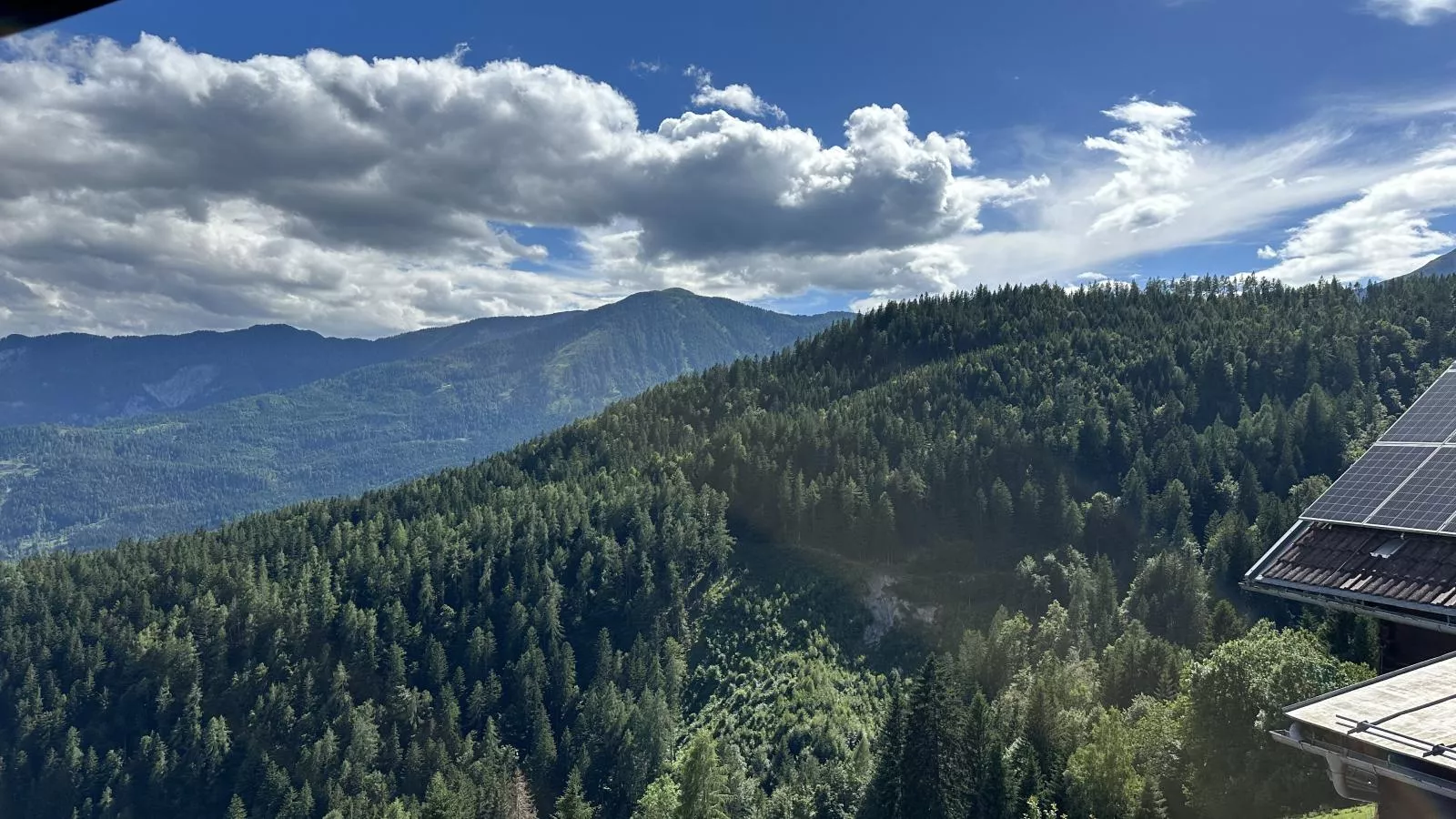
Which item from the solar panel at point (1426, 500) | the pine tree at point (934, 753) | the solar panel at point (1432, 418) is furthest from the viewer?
the pine tree at point (934, 753)

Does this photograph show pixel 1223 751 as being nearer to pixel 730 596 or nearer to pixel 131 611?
pixel 730 596

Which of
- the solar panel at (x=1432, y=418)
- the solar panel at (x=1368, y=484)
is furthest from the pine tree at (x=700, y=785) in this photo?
the solar panel at (x=1432, y=418)

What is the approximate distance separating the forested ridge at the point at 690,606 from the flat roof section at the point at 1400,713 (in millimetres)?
53456

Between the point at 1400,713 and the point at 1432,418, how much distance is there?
95.1ft

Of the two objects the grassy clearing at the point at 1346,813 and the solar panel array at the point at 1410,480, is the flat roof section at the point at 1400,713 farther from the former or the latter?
the grassy clearing at the point at 1346,813

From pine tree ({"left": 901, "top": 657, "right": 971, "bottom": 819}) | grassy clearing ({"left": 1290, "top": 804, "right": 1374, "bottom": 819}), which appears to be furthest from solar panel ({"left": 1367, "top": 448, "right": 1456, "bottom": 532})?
pine tree ({"left": 901, "top": 657, "right": 971, "bottom": 819})

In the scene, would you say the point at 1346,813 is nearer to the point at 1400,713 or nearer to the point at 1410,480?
the point at 1410,480

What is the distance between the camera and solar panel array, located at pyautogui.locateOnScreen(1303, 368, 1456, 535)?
28766 mm

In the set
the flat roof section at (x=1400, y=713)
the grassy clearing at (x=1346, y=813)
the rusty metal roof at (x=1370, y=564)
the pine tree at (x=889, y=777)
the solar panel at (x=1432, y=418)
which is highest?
the solar panel at (x=1432, y=418)

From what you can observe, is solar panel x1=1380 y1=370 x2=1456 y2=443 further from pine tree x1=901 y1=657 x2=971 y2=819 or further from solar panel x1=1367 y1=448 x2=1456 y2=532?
pine tree x1=901 y1=657 x2=971 y2=819

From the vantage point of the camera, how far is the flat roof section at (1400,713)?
13.5 meters

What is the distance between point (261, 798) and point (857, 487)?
11355 centimetres

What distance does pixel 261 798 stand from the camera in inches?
4781

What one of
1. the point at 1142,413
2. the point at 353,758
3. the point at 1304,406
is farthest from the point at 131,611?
the point at 1304,406
